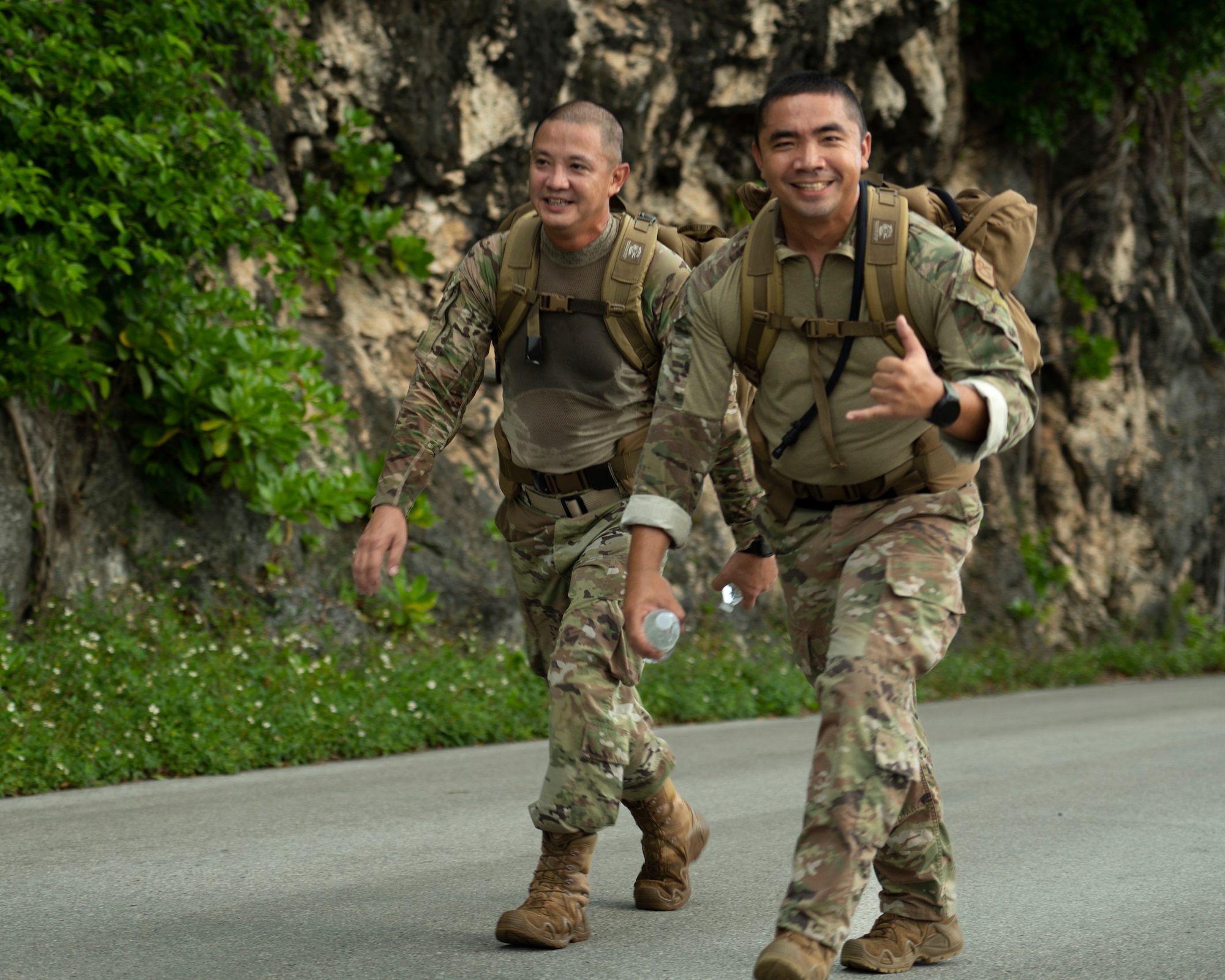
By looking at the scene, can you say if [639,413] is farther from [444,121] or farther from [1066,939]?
[444,121]

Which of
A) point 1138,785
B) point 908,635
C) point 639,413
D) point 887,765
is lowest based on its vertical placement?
point 1138,785

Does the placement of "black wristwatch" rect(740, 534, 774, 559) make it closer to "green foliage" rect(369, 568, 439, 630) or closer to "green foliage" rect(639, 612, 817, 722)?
"green foliage" rect(639, 612, 817, 722)

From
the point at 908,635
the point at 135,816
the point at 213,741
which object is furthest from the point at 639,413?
the point at 213,741

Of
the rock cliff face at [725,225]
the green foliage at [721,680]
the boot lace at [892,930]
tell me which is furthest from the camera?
the rock cliff face at [725,225]

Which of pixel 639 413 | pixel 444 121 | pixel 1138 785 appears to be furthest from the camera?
pixel 444 121

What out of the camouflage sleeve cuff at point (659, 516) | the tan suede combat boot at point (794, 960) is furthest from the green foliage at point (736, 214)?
the tan suede combat boot at point (794, 960)

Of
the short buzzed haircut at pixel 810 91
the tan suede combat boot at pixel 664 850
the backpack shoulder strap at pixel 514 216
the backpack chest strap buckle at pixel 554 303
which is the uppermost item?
the short buzzed haircut at pixel 810 91

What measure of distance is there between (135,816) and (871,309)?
3.85 meters

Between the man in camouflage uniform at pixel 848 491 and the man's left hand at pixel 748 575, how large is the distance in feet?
0.80

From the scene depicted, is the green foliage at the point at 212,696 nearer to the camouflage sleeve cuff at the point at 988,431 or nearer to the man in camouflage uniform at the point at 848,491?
the man in camouflage uniform at the point at 848,491

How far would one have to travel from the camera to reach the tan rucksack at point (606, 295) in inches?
165

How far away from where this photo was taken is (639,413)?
4316 millimetres

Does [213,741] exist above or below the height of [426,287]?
below

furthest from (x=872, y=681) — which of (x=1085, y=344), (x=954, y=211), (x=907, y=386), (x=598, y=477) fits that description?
(x=1085, y=344)
